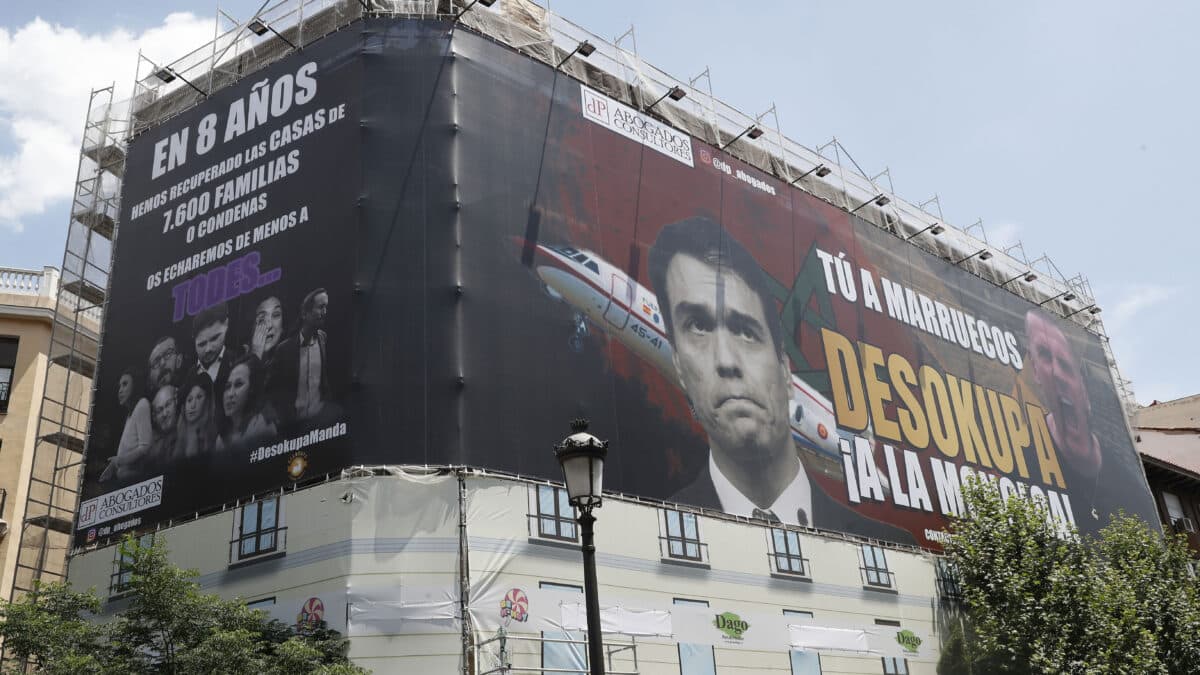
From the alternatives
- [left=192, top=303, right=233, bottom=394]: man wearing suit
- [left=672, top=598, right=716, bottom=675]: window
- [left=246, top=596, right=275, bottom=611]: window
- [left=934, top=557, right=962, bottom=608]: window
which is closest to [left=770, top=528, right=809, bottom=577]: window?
[left=672, top=598, right=716, bottom=675]: window

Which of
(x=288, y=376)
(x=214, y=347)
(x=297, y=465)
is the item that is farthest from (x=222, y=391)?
(x=297, y=465)

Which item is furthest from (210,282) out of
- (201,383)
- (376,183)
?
(376,183)

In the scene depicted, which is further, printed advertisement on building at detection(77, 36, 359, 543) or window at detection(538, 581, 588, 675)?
printed advertisement on building at detection(77, 36, 359, 543)

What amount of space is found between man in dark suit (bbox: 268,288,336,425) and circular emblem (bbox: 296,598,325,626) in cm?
428

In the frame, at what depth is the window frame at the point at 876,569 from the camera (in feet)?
113

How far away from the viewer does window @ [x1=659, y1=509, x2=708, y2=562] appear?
29375 mm

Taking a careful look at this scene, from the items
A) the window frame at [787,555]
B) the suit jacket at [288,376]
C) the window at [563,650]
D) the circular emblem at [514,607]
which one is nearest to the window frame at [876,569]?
the window frame at [787,555]

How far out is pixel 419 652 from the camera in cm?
2466

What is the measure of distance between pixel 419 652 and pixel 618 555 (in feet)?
18.5

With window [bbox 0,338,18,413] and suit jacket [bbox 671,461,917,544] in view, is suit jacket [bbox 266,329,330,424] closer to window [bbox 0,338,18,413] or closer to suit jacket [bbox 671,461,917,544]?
suit jacket [bbox 671,461,917,544]

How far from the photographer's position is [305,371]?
2809cm

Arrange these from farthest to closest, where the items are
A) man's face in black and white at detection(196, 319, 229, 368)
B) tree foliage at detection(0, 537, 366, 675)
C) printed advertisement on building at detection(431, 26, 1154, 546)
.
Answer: man's face in black and white at detection(196, 319, 229, 368), printed advertisement on building at detection(431, 26, 1154, 546), tree foliage at detection(0, 537, 366, 675)

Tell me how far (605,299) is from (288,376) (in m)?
8.36

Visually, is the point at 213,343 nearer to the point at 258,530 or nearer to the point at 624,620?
the point at 258,530
